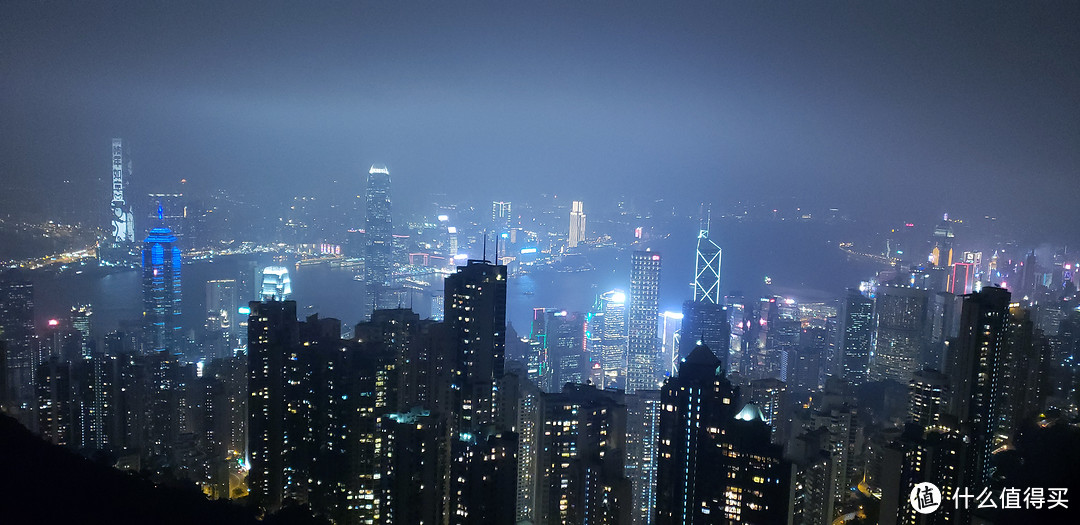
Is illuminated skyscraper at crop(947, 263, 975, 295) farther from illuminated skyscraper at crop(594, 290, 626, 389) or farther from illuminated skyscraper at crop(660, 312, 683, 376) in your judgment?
illuminated skyscraper at crop(594, 290, 626, 389)

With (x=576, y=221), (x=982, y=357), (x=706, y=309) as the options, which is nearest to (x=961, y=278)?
(x=982, y=357)

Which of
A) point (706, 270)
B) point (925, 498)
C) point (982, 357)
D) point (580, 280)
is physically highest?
point (706, 270)

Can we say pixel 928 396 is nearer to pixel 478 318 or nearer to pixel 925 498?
pixel 925 498

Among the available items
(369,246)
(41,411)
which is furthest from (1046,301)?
(41,411)

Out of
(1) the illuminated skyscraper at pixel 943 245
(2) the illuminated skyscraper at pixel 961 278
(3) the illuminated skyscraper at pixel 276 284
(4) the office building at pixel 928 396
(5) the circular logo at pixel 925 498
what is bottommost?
(5) the circular logo at pixel 925 498

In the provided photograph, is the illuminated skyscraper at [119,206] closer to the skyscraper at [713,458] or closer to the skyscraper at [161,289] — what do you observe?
the skyscraper at [161,289]

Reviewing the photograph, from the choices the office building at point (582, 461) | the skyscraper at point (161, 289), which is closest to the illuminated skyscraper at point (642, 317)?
the office building at point (582, 461)
